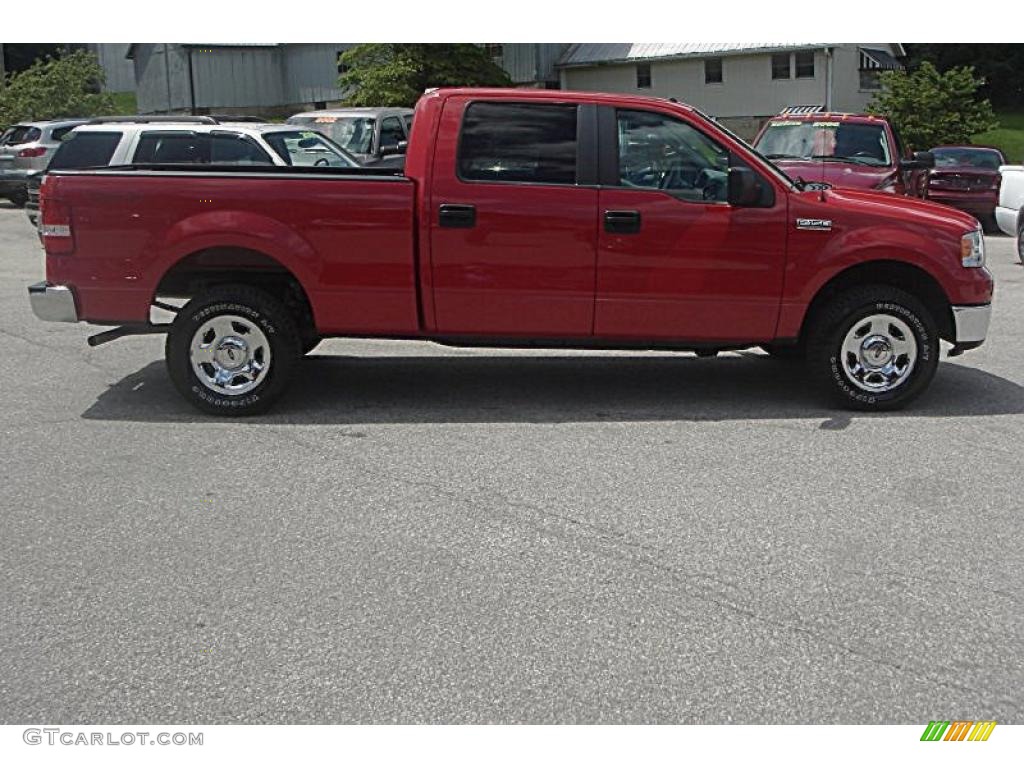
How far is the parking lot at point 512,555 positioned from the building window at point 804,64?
106 ft

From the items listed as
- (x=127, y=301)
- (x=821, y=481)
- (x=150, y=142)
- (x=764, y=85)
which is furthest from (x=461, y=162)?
(x=764, y=85)

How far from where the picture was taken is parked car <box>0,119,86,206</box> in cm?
2172

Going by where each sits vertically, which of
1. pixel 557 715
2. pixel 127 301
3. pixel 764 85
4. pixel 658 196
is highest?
pixel 764 85

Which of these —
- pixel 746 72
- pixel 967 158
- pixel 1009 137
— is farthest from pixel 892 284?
pixel 1009 137

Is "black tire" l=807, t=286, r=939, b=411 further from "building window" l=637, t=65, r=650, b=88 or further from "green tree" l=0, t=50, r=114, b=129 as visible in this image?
"building window" l=637, t=65, r=650, b=88

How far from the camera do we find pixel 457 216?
678 centimetres

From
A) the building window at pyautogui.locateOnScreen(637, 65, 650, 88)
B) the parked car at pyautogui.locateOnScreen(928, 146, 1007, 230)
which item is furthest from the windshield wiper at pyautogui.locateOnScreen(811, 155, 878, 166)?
the building window at pyautogui.locateOnScreen(637, 65, 650, 88)

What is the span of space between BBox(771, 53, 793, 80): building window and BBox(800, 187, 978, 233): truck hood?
3331 cm

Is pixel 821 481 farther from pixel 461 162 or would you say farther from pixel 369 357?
pixel 369 357

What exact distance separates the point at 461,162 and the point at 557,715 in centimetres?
414

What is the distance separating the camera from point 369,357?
29.3ft

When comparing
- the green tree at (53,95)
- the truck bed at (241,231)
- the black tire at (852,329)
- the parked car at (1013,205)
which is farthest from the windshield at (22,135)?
the black tire at (852,329)

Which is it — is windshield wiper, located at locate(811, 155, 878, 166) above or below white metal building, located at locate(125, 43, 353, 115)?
below

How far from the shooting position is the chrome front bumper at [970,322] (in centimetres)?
705
